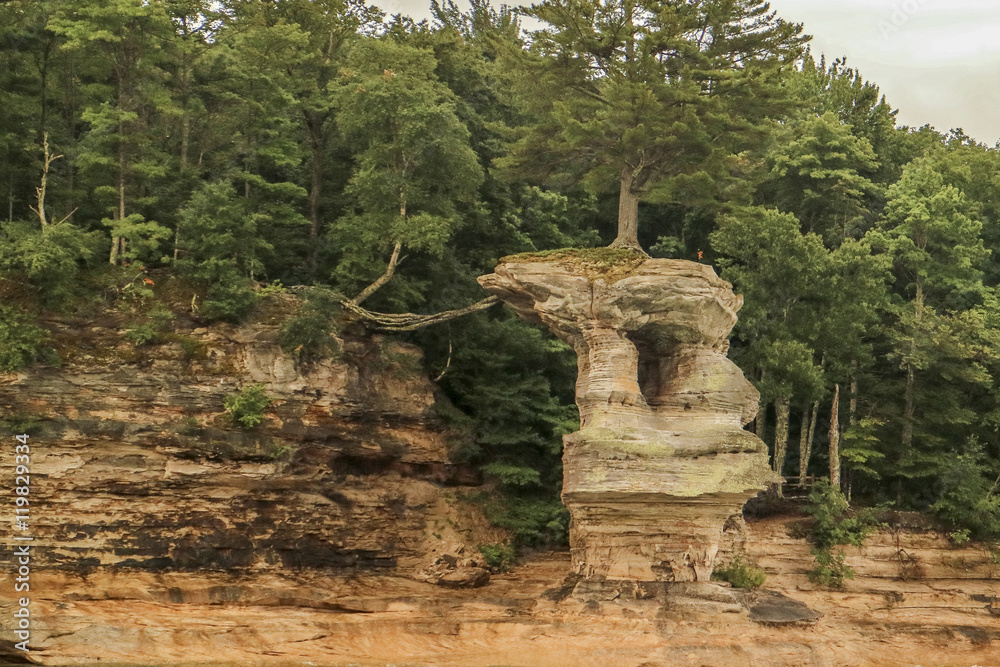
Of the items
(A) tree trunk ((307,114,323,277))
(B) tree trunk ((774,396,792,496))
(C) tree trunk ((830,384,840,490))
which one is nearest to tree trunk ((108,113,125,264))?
(A) tree trunk ((307,114,323,277))

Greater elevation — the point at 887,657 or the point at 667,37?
the point at 667,37

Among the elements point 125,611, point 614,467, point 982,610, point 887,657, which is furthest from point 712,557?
point 125,611

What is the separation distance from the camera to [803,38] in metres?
27.9

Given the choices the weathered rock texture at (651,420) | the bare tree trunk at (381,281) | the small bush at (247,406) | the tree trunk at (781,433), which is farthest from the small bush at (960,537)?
the small bush at (247,406)

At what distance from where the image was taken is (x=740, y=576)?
2541 centimetres

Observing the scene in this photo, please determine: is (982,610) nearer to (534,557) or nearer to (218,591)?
(534,557)

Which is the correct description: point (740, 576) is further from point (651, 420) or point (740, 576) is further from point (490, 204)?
point (490, 204)

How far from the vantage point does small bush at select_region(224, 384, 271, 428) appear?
25.8 metres

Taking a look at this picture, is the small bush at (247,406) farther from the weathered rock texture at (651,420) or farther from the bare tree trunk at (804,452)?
the bare tree trunk at (804,452)

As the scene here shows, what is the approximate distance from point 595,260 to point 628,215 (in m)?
2.41

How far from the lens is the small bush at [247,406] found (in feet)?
84.7

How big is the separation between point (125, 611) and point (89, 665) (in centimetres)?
164

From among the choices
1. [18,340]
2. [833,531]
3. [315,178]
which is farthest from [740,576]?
[18,340]

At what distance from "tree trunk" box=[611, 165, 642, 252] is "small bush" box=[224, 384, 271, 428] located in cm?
939
